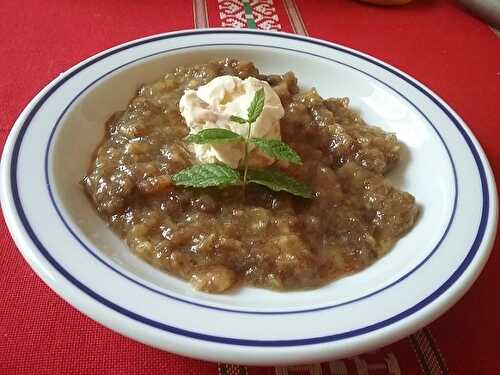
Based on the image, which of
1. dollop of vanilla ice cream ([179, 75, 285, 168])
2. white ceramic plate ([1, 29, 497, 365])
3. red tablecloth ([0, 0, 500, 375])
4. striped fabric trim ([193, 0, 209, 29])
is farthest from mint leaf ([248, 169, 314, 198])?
striped fabric trim ([193, 0, 209, 29])

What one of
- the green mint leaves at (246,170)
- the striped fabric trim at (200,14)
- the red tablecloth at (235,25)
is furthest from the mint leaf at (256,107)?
the striped fabric trim at (200,14)

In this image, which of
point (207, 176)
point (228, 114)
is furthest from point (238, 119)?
point (207, 176)

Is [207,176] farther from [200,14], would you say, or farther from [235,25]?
[200,14]

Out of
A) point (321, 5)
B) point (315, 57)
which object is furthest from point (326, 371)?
point (321, 5)

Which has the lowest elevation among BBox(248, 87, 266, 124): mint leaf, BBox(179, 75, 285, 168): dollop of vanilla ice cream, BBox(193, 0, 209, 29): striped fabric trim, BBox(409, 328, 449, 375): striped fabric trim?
BBox(409, 328, 449, 375): striped fabric trim

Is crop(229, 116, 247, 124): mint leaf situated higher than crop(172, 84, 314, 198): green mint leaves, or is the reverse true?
crop(229, 116, 247, 124): mint leaf

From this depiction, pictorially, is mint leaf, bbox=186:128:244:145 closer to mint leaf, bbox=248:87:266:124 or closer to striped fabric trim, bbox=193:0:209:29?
mint leaf, bbox=248:87:266:124

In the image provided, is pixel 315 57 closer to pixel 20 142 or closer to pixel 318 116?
pixel 318 116
